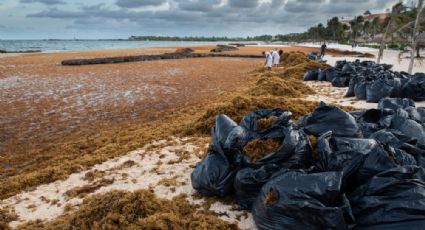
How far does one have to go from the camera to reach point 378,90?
23.2 ft

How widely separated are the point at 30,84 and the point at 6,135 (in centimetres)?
683

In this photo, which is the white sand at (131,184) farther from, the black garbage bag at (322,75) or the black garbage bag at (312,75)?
the black garbage bag at (312,75)

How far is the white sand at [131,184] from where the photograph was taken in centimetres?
305

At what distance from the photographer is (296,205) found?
2.20 m

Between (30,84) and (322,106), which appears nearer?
(322,106)

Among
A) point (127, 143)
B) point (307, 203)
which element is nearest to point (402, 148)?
point (307, 203)

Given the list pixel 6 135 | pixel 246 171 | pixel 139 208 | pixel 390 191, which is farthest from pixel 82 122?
pixel 390 191

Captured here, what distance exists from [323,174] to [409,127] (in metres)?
1.97

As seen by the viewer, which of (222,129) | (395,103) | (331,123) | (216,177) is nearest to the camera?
(216,177)

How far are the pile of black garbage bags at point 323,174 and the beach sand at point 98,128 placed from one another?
1.13ft

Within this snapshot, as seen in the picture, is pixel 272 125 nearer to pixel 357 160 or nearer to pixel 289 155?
pixel 289 155

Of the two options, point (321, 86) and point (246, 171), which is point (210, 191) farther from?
point (321, 86)

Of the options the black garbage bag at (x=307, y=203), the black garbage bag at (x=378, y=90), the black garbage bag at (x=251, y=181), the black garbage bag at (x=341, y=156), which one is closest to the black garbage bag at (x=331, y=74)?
the black garbage bag at (x=378, y=90)

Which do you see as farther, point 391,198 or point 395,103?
point 395,103
